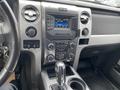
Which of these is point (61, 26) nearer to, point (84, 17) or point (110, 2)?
point (84, 17)

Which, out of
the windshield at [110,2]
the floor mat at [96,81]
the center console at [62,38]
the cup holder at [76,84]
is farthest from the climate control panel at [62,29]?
the floor mat at [96,81]

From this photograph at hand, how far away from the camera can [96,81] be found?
1887 millimetres

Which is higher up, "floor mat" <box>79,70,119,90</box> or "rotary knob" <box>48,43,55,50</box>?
"rotary knob" <box>48,43,55,50</box>

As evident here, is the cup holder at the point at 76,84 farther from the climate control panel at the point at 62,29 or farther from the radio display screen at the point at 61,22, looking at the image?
the radio display screen at the point at 61,22

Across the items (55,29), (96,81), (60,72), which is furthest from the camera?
(96,81)

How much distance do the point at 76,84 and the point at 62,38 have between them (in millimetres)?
282

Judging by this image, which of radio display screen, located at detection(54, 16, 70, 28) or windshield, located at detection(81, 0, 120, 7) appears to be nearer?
radio display screen, located at detection(54, 16, 70, 28)

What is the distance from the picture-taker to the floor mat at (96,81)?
182 centimetres

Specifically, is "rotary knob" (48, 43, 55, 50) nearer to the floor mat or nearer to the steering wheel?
the steering wheel

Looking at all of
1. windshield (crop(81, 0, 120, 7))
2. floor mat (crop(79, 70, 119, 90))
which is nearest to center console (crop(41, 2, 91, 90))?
windshield (crop(81, 0, 120, 7))

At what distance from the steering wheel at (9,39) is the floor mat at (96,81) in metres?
1.04

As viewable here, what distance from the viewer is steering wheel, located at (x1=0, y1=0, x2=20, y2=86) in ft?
2.80

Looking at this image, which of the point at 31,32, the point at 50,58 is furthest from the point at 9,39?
the point at 50,58

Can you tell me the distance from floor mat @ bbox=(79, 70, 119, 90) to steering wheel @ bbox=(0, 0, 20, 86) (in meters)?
1.04
